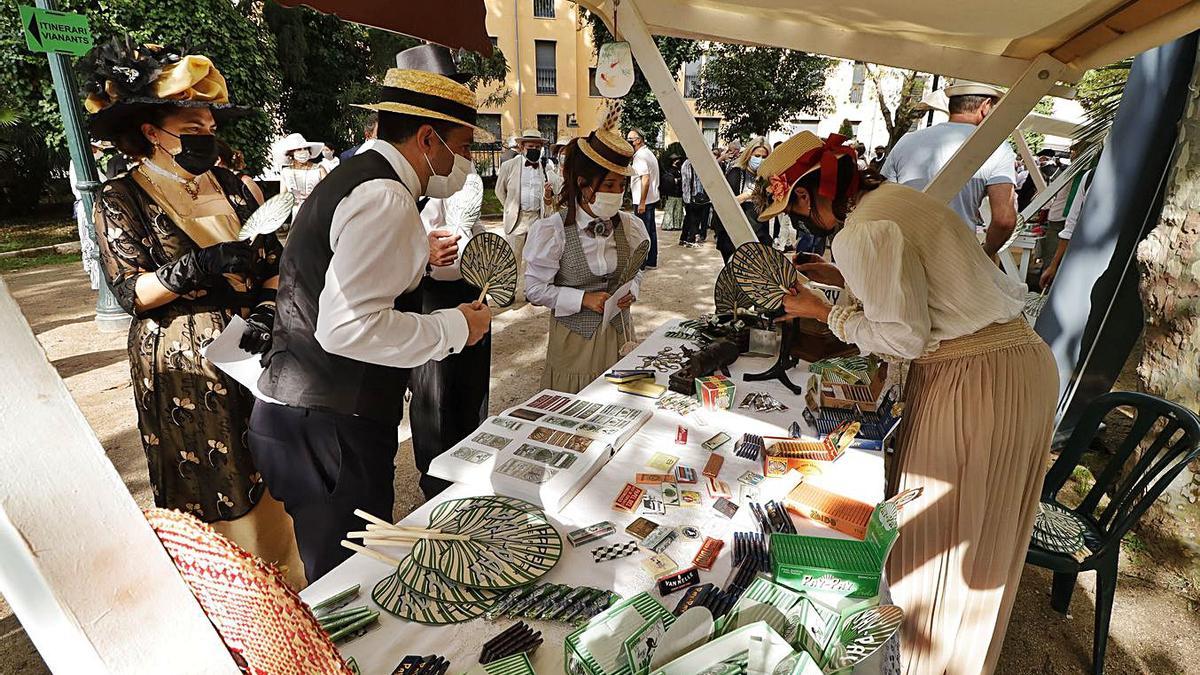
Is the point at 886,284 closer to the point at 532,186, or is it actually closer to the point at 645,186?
the point at 532,186

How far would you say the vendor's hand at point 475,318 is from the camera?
2057 millimetres

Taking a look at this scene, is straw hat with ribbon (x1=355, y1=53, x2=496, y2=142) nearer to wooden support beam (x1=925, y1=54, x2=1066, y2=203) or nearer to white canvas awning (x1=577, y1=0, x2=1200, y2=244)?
white canvas awning (x1=577, y1=0, x2=1200, y2=244)

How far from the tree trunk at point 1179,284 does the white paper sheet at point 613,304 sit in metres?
2.81

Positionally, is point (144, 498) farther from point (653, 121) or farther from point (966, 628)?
point (653, 121)

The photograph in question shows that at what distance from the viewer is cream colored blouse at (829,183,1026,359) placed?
6.08ft

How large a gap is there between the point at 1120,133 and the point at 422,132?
4032 millimetres

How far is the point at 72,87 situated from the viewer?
5.27 m

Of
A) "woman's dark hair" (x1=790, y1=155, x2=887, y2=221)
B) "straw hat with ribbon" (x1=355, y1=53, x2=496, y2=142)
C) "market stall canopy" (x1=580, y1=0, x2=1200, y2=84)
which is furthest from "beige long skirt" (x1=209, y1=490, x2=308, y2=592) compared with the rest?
"market stall canopy" (x1=580, y1=0, x2=1200, y2=84)

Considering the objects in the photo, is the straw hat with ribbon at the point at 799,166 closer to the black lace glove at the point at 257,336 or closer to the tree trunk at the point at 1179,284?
the black lace glove at the point at 257,336

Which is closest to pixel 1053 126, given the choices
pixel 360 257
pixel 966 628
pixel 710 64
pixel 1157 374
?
pixel 1157 374

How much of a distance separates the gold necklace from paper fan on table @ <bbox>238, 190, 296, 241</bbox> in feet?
0.91

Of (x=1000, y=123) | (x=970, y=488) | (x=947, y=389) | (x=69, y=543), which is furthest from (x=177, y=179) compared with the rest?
(x=1000, y=123)

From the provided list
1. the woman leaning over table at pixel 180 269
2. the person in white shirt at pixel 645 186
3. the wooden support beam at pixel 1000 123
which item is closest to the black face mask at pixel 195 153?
the woman leaning over table at pixel 180 269

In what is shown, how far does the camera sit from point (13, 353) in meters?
0.56
